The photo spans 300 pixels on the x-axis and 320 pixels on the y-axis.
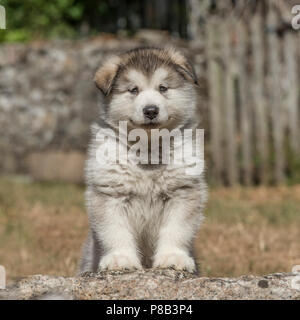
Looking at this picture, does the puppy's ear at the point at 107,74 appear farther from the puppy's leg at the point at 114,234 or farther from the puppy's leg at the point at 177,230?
the puppy's leg at the point at 177,230

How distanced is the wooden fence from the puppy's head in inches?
185

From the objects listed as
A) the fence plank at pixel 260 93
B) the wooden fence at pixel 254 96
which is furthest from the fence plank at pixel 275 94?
the fence plank at pixel 260 93

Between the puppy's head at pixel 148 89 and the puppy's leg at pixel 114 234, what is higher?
the puppy's head at pixel 148 89

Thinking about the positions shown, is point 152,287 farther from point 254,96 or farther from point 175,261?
point 254,96

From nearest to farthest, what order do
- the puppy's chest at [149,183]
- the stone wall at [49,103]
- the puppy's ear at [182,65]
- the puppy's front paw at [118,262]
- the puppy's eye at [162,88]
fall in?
the puppy's front paw at [118,262], the puppy's chest at [149,183], the puppy's eye at [162,88], the puppy's ear at [182,65], the stone wall at [49,103]

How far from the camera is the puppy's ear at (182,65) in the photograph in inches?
152

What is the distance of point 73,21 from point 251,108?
7238mm

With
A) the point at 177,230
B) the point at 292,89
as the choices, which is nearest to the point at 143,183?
the point at 177,230

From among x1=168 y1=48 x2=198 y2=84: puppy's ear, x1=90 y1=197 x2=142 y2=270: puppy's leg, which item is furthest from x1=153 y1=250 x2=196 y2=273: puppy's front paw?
x1=168 y1=48 x2=198 y2=84: puppy's ear

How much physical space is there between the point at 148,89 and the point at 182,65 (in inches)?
13.3

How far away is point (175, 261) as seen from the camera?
340 centimetres

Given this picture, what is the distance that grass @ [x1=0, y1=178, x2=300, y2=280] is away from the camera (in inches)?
197

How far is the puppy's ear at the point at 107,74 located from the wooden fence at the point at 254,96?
482 centimetres

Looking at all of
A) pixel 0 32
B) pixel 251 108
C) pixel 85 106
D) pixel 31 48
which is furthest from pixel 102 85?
pixel 0 32
